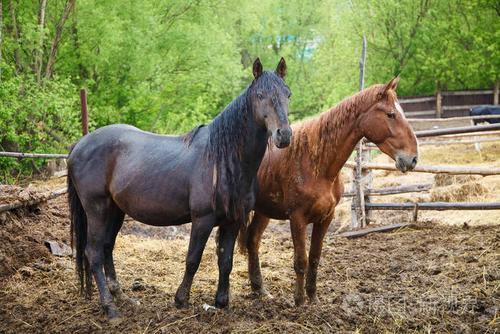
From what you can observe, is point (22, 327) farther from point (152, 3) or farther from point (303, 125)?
point (152, 3)

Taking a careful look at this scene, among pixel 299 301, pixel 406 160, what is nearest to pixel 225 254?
pixel 299 301

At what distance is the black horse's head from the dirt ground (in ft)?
4.51

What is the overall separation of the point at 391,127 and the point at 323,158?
1.98 feet

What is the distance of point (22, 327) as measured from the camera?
424 centimetres

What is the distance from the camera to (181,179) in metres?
4.35

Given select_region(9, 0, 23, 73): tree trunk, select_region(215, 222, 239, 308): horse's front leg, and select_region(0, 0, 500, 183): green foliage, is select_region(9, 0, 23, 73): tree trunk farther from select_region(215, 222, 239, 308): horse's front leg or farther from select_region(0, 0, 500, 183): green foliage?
select_region(215, 222, 239, 308): horse's front leg

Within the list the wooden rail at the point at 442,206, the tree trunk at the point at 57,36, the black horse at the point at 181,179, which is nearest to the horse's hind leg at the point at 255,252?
the black horse at the point at 181,179

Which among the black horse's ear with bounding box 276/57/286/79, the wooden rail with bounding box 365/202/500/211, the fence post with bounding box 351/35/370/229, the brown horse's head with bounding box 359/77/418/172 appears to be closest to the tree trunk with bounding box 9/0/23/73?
the fence post with bounding box 351/35/370/229

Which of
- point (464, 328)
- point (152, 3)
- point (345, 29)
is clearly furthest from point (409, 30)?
point (464, 328)

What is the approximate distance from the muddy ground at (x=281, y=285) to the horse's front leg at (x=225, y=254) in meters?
0.14

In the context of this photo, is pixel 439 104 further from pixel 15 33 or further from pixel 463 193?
pixel 15 33

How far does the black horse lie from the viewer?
4.18 metres

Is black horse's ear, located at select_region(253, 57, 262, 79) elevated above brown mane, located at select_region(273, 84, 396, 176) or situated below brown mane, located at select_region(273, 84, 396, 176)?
above

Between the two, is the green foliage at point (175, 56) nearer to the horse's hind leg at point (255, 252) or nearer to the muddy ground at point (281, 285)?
the muddy ground at point (281, 285)
